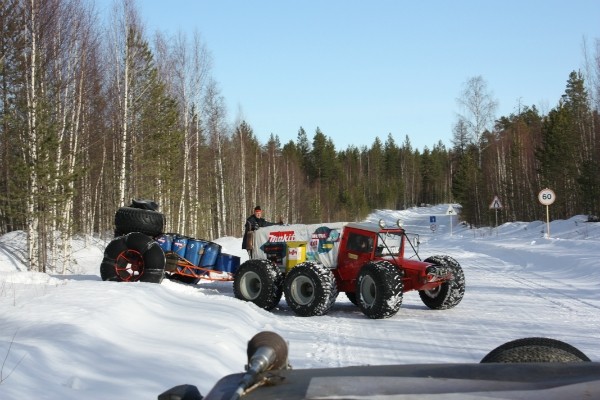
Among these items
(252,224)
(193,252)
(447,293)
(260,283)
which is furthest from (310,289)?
(193,252)

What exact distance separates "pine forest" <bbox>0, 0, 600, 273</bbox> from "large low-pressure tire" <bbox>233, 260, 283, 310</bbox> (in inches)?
388

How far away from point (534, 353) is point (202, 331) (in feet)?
16.5

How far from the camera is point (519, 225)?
3962 centimetres

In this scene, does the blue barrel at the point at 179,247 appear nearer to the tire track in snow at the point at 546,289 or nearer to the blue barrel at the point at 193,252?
the blue barrel at the point at 193,252

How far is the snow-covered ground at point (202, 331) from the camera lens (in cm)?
506

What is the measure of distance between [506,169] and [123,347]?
182 feet

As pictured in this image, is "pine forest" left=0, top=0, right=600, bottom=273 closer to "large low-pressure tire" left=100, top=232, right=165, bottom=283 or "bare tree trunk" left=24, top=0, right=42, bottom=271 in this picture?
"bare tree trunk" left=24, top=0, right=42, bottom=271

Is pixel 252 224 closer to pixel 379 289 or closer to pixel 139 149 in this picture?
pixel 379 289

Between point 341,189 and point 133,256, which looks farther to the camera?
point 341,189

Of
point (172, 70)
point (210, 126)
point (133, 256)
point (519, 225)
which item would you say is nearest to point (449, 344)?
point (133, 256)

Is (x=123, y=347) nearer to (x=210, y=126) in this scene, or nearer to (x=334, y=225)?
(x=334, y=225)

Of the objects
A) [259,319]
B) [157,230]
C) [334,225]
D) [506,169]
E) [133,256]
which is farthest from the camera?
[506,169]

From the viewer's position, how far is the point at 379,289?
9.71 m

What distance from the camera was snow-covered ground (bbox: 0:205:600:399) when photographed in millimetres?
5059
